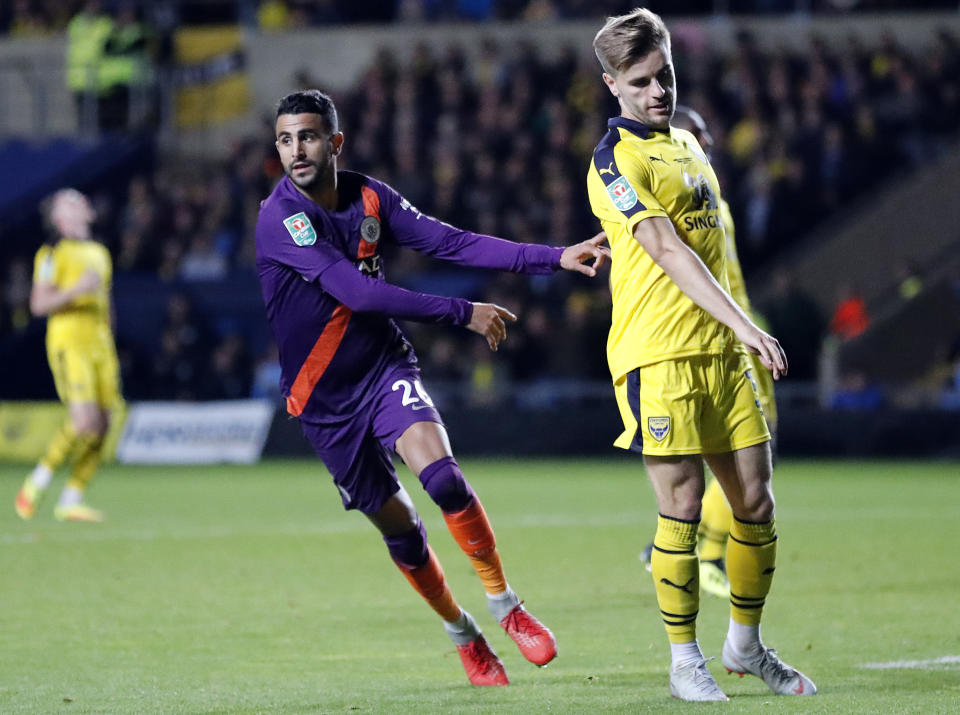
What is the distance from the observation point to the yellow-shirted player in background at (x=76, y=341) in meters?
12.7

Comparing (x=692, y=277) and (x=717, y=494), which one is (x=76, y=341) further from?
(x=692, y=277)

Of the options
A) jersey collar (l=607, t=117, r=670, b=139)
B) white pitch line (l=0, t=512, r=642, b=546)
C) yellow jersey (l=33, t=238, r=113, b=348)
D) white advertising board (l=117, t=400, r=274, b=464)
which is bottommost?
white advertising board (l=117, t=400, r=274, b=464)

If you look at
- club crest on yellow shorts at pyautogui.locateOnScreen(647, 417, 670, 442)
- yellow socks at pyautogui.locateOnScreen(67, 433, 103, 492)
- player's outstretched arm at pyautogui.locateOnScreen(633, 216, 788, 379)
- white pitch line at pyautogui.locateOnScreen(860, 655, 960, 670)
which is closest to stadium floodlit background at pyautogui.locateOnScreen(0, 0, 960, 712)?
yellow socks at pyautogui.locateOnScreen(67, 433, 103, 492)

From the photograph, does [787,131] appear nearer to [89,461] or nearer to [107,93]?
[107,93]

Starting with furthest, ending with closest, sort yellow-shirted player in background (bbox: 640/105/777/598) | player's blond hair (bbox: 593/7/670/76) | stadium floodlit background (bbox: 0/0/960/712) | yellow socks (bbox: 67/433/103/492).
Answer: stadium floodlit background (bbox: 0/0/960/712) < yellow socks (bbox: 67/433/103/492) < yellow-shirted player in background (bbox: 640/105/777/598) < player's blond hair (bbox: 593/7/670/76)

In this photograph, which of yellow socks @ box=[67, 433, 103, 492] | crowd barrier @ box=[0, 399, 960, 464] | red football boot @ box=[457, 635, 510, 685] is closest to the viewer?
red football boot @ box=[457, 635, 510, 685]

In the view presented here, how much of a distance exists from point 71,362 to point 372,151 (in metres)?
12.0

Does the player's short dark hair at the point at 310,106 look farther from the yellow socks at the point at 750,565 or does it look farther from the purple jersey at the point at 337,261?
the yellow socks at the point at 750,565

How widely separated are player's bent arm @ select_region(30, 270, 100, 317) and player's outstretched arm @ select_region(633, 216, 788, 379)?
802 cm

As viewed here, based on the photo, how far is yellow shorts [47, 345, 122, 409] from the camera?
12828 millimetres

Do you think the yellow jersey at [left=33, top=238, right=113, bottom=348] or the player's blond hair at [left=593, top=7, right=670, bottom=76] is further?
the yellow jersey at [left=33, top=238, right=113, bottom=348]

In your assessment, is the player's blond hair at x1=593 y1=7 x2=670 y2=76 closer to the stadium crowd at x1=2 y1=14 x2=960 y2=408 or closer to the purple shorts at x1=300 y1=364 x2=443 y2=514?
the purple shorts at x1=300 y1=364 x2=443 y2=514

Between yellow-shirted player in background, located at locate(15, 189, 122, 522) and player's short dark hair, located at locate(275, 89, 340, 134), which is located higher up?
player's short dark hair, located at locate(275, 89, 340, 134)

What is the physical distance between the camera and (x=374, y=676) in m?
6.21
